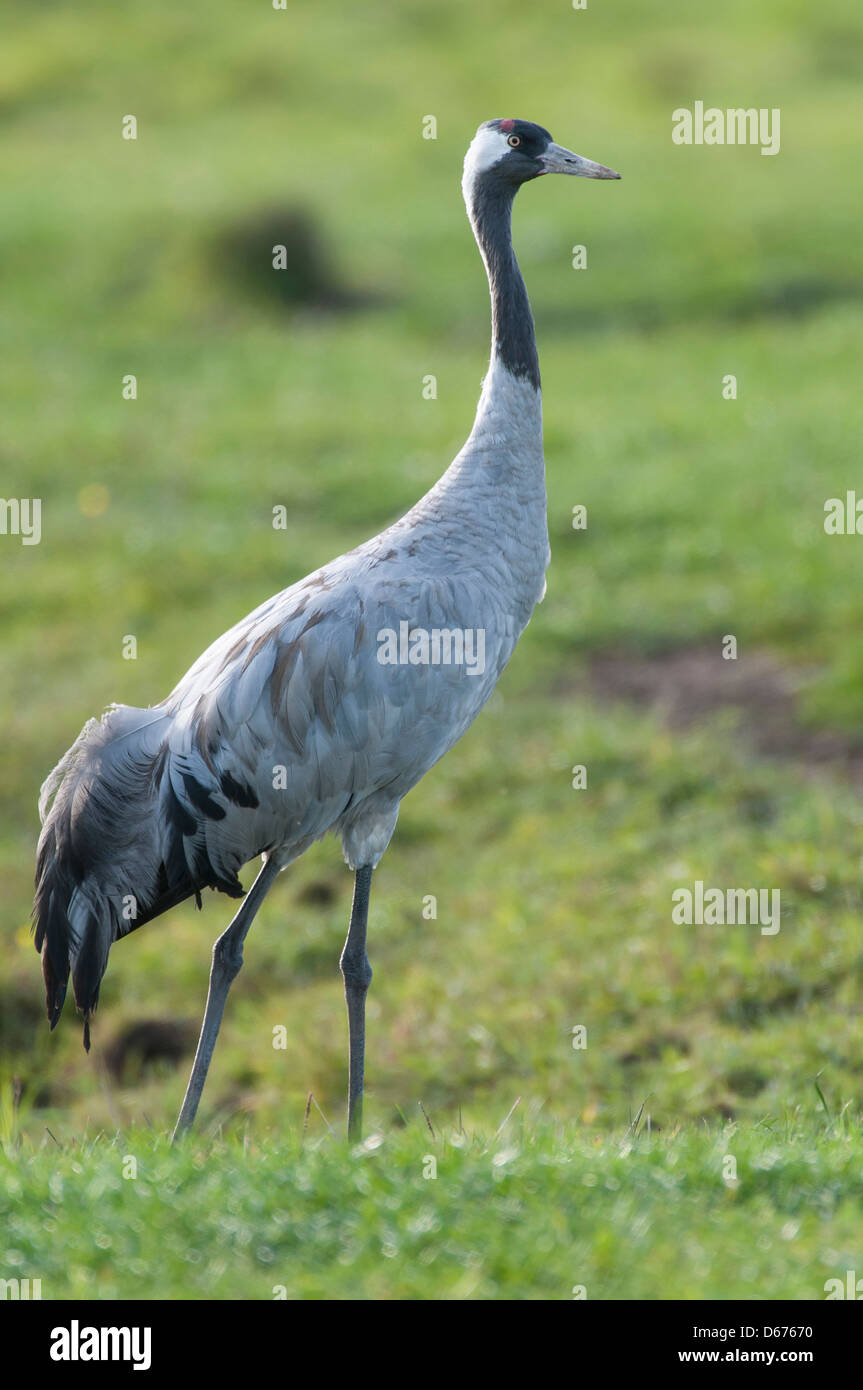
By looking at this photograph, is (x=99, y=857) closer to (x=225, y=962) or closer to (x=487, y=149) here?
(x=225, y=962)

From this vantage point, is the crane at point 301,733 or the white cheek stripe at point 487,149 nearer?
the crane at point 301,733

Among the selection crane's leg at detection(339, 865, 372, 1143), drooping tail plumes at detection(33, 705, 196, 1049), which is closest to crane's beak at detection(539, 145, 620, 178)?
drooping tail plumes at detection(33, 705, 196, 1049)

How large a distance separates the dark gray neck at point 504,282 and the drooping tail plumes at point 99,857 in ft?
5.03

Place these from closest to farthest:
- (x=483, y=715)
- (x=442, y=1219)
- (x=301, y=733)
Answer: (x=442, y=1219) < (x=301, y=733) < (x=483, y=715)

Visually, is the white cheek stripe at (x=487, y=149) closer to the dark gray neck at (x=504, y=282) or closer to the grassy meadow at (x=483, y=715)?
the dark gray neck at (x=504, y=282)

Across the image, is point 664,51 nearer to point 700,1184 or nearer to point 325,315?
point 325,315

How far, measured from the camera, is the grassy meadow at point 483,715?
356 cm

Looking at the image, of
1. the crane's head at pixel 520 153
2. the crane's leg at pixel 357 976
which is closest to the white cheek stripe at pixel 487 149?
the crane's head at pixel 520 153

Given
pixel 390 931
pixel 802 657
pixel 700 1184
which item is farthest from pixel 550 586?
pixel 700 1184

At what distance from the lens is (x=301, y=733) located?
443 cm

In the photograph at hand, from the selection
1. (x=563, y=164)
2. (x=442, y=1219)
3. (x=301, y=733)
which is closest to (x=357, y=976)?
(x=301, y=733)

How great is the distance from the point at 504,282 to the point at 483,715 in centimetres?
375

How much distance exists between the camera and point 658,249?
15.3 metres

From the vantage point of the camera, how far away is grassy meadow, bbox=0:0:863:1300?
3563mm
